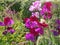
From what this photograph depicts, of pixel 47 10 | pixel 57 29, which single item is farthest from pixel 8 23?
pixel 57 29

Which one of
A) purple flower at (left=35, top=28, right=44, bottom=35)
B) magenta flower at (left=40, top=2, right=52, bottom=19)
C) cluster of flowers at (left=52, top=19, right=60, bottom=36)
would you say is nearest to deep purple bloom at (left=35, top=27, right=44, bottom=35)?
purple flower at (left=35, top=28, right=44, bottom=35)

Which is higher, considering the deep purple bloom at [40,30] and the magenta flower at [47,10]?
the magenta flower at [47,10]

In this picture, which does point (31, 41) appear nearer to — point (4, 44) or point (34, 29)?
point (34, 29)

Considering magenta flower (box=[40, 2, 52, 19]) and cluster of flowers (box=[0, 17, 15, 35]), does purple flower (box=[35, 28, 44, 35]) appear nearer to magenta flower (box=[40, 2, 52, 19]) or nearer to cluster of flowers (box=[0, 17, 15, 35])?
magenta flower (box=[40, 2, 52, 19])

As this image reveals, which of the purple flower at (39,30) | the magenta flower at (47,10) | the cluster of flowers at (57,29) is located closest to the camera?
the purple flower at (39,30)

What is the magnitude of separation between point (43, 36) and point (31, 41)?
0.22 meters

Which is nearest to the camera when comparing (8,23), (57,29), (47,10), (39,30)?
(39,30)

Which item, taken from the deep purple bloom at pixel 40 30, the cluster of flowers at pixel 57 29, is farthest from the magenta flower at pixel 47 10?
the deep purple bloom at pixel 40 30

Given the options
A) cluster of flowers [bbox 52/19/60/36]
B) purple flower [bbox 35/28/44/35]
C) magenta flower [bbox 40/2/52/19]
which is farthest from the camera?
magenta flower [bbox 40/2/52/19]

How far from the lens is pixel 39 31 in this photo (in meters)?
2.21

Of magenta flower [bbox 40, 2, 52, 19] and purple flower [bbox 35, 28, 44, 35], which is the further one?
magenta flower [bbox 40, 2, 52, 19]

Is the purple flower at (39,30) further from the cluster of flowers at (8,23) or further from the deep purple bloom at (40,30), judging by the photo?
the cluster of flowers at (8,23)

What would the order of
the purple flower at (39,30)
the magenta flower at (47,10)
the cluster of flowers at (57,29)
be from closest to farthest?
the purple flower at (39,30) < the cluster of flowers at (57,29) < the magenta flower at (47,10)

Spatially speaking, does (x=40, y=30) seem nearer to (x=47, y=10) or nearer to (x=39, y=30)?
(x=39, y=30)
